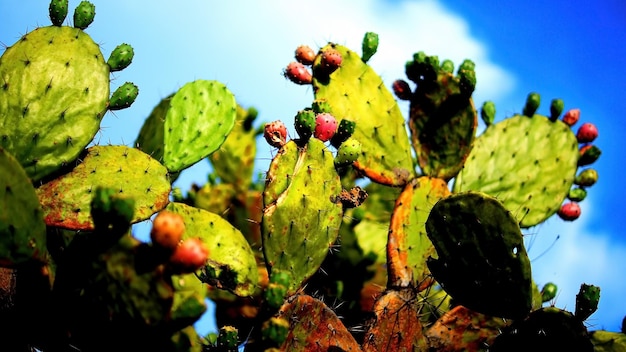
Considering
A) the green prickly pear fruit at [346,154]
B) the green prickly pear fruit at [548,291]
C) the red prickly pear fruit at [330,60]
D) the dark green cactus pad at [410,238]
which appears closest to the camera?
the green prickly pear fruit at [346,154]

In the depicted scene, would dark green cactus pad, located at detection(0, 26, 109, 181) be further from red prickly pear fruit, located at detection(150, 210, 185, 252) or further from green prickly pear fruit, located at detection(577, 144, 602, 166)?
green prickly pear fruit, located at detection(577, 144, 602, 166)

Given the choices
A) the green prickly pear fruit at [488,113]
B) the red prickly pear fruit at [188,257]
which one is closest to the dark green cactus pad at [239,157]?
the green prickly pear fruit at [488,113]

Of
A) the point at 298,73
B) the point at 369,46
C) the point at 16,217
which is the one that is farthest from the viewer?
the point at 369,46

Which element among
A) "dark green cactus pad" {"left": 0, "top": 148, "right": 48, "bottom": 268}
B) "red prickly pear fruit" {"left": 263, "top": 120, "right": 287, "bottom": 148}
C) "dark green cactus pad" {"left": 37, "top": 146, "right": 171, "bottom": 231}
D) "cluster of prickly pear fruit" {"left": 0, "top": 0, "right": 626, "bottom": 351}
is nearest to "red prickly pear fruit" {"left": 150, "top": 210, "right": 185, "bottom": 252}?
"cluster of prickly pear fruit" {"left": 0, "top": 0, "right": 626, "bottom": 351}

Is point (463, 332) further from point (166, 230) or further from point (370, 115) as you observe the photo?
point (166, 230)

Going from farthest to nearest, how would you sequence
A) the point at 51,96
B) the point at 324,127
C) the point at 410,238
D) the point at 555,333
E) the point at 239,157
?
the point at 239,157 → the point at 410,238 → the point at 324,127 → the point at 51,96 → the point at 555,333

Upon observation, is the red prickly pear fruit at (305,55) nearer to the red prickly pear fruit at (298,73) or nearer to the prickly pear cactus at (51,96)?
the red prickly pear fruit at (298,73)

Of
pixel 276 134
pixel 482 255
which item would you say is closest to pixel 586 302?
pixel 482 255

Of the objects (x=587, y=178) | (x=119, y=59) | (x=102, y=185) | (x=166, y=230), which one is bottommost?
(x=102, y=185)
